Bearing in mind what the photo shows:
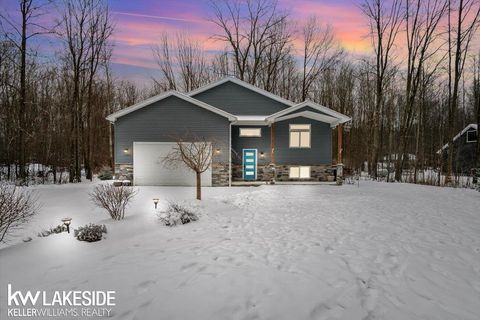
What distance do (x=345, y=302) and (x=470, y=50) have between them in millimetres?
22614

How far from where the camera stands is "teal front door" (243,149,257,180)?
15.8 m

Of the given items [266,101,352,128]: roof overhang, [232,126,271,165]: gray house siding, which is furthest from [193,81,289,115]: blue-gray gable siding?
[266,101,352,128]: roof overhang

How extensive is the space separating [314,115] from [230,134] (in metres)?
5.32

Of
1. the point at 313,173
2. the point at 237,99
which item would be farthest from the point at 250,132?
the point at 313,173

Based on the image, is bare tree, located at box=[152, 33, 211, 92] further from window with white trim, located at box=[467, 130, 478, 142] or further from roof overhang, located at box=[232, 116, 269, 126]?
window with white trim, located at box=[467, 130, 478, 142]

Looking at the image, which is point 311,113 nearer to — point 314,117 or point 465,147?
point 314,117

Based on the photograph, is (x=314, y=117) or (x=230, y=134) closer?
(x=230, y=134)

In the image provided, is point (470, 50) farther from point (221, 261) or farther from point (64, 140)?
point (64, 140)

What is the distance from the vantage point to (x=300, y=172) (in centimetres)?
1552

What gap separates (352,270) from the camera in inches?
147

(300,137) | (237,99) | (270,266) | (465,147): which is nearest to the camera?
(270,266)

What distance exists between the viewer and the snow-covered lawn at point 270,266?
2840 millimetres

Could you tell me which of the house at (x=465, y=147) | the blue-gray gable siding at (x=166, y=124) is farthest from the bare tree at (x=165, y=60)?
the house at (x=465, y=147)

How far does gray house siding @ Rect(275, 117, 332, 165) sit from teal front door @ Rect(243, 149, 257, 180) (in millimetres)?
1597
